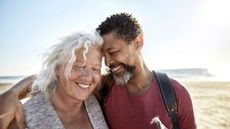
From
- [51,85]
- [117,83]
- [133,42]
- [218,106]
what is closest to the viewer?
[51,85]

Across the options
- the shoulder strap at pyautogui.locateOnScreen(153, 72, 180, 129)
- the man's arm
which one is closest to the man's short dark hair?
the shoulder strap at pyautogui.locateOnScreen(153, 72, 180, 129)

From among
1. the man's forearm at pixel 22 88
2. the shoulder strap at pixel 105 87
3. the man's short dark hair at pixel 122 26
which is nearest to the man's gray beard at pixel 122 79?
the shoulder strap at pixel 105 87

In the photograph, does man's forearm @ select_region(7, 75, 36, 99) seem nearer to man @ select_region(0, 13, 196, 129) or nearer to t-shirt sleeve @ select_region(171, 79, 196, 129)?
man @ select_region(0, 13, 196, 129)

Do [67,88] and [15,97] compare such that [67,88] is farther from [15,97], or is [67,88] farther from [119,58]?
[119,58]

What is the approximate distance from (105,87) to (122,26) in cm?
70

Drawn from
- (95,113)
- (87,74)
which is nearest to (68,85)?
(87,74)

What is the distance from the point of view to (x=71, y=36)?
3.67 m

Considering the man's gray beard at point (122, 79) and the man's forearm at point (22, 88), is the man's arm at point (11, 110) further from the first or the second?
the man's gray beard at point (122, 79)

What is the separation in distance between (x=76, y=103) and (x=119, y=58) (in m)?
0.69

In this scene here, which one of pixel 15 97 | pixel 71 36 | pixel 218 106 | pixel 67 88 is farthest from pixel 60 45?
pixel 218 106

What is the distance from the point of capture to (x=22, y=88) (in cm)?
374

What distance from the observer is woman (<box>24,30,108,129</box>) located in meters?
3.54

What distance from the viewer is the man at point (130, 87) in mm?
3945

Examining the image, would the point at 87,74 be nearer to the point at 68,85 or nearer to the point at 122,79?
the point at 68,85
